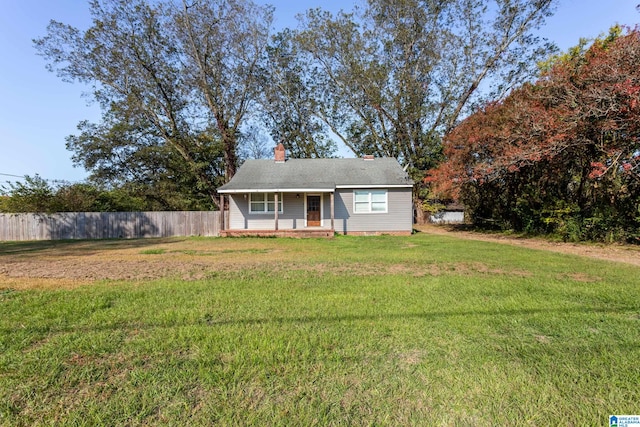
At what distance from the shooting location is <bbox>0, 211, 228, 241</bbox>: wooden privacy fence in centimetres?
1600

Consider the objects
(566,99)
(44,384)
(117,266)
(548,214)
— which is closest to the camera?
(44,384)

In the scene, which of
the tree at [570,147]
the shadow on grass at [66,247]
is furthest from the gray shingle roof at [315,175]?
the shadow on grass at [66,247]

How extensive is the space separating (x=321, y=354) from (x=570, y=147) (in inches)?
496

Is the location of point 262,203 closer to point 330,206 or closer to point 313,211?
point 313,211

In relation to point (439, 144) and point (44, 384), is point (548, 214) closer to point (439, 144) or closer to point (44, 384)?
point (439, 144)

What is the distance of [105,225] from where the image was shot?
16.7 m

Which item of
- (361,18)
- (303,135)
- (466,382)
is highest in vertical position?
(361,18)

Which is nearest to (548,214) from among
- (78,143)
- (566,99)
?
(566,99)

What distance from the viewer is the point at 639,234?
10.2 metres

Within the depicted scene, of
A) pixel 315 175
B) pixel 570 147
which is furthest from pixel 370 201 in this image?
pixel 570 147

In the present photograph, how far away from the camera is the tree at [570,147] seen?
9.07 m

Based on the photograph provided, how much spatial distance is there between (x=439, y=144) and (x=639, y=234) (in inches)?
Result: 547

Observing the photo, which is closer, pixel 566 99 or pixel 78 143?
pixel 566 99

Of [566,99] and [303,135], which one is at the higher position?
[303,135]
